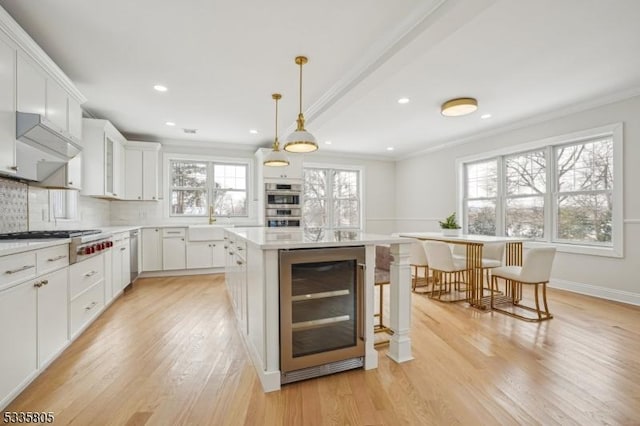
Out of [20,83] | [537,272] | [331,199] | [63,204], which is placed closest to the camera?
[20,83]

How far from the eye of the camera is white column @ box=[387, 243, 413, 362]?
216 cm

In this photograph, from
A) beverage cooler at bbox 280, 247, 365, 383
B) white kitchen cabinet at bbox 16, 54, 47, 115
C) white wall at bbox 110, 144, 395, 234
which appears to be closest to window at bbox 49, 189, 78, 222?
white kitchen cabinet at bbox 16, 54, 47, 115

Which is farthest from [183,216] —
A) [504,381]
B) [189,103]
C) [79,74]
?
[504,381]

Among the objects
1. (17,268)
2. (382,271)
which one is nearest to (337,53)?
(382,271)

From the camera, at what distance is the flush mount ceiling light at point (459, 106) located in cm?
363

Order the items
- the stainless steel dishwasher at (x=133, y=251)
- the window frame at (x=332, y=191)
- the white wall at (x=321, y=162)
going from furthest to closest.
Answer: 1. the window frame at (x=332, y=191)
2. the white wall at (x=321, y=162)
3. the stainless steel dishwasher at (x=133, y=251)

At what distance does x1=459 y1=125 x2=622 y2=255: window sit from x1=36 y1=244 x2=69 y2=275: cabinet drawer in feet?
19.3

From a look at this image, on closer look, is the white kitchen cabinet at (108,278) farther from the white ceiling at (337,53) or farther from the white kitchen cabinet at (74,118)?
the white ceiling at (337,53)

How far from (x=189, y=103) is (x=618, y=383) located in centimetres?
489

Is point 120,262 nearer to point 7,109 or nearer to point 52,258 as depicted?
point 52,258

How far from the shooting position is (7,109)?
2.14 metres

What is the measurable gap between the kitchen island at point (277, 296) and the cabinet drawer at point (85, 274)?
1404mm

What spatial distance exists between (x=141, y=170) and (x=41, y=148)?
8.84 feet

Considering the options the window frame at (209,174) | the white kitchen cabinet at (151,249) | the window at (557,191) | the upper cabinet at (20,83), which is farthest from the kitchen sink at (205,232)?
the window at (557,191)
